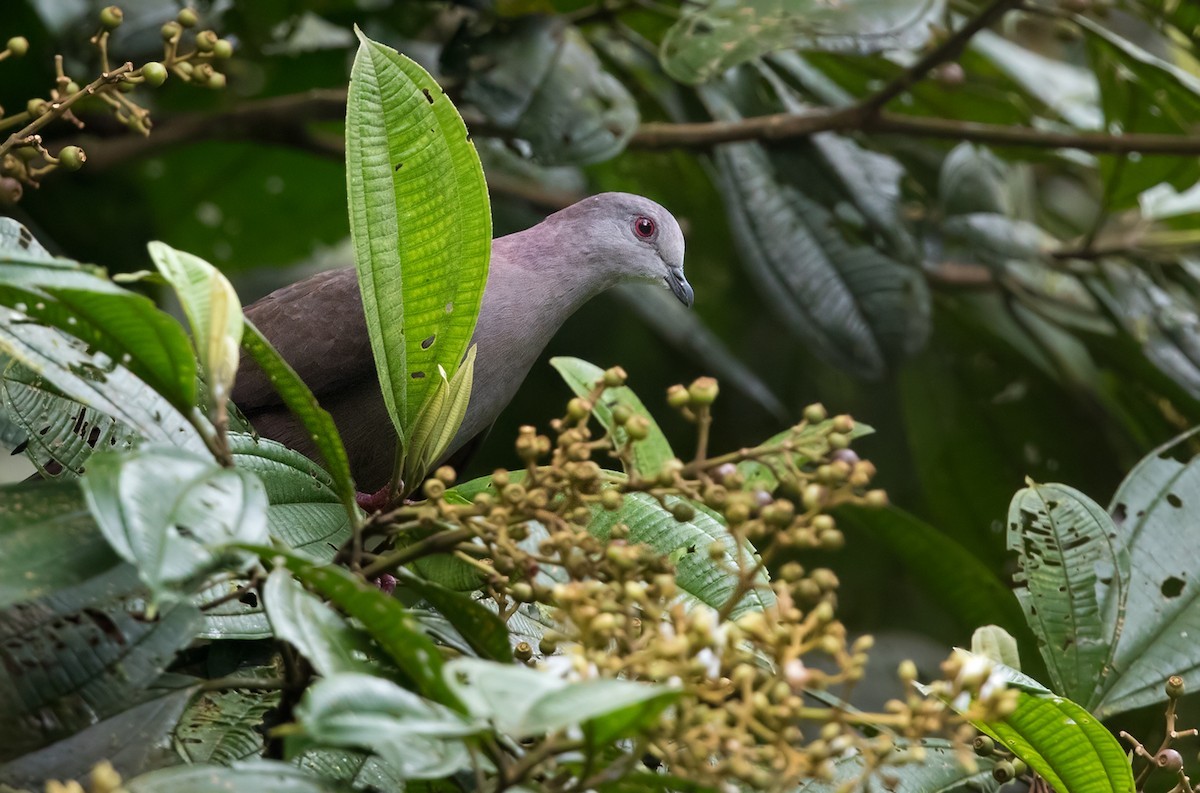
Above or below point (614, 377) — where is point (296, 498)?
below

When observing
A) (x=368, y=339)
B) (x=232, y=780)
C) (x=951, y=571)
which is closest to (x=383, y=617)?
(x=232, y=780)

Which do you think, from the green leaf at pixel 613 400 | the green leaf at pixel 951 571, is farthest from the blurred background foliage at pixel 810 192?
the green leaf at pixel 613 400

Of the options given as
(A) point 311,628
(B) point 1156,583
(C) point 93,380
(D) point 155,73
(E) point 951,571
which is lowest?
(E) point 951,571

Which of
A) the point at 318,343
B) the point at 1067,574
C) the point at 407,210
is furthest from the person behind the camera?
the point at 318,343

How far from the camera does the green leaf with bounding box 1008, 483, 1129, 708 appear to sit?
1.94 meters

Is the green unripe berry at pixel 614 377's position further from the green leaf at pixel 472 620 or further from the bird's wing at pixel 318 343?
the bird's wing at pixel 318 343

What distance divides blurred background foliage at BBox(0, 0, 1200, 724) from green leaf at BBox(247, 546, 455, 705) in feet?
6.70

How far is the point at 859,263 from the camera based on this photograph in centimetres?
339

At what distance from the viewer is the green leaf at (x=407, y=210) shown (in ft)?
4.76

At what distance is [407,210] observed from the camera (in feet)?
4.81

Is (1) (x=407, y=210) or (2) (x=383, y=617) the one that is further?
(1) (x=407, y=210)

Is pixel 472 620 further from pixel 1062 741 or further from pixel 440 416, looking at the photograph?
pixel 1062 741

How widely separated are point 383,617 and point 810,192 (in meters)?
2.64

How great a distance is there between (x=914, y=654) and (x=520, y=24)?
228 cm
